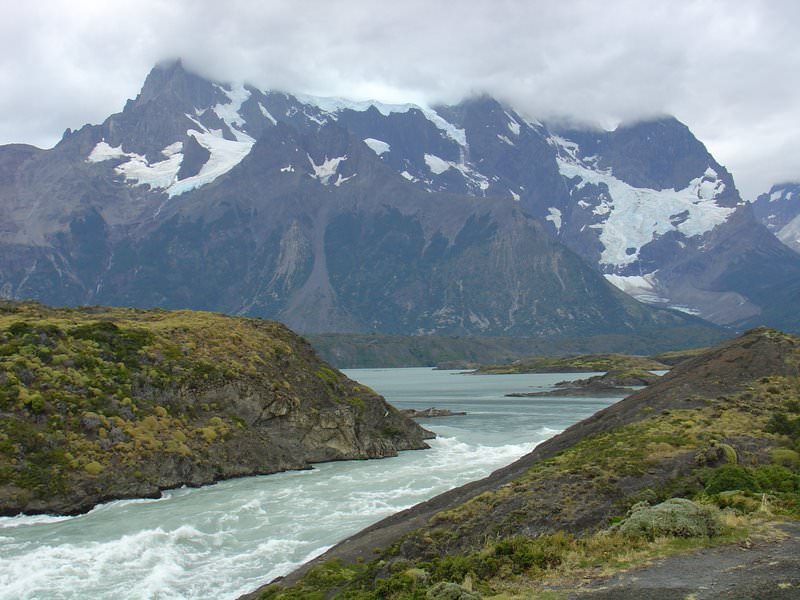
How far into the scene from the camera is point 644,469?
4031 cm

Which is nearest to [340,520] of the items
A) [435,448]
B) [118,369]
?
[118,369]

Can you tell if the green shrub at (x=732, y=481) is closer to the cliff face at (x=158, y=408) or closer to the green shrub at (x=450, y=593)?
the green shrub at (x=450, y=593)

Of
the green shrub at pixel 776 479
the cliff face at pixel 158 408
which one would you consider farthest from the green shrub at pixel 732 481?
the cliff face at pixel 158 408

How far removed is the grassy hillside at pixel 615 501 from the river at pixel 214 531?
6.48 meters

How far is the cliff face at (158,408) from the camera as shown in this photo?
6141cm

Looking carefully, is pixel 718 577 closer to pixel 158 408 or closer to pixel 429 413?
pixel 158 408

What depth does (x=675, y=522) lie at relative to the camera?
26.5m

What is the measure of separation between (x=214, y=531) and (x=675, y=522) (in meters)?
34.7

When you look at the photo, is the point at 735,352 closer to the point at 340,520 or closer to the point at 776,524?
the point at 340,520

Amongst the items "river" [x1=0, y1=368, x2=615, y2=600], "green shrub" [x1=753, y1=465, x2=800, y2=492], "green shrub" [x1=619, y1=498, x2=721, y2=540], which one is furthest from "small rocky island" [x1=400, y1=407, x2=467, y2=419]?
"green shrub" [x1=619, y1=498, x2=721, y2=540]

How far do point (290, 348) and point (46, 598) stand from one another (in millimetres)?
57600

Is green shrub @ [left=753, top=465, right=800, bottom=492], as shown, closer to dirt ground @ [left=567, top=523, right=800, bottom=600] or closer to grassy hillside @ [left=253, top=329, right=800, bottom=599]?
grassy hillside @ [left=253, top=329, right=800, bottom=599]

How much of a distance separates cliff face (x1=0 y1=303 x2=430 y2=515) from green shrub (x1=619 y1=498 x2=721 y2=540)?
149 feet

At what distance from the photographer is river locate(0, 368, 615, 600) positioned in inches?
1623
